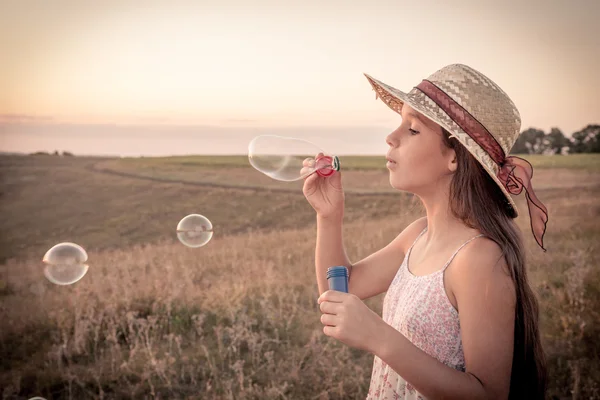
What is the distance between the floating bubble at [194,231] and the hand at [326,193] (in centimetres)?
217

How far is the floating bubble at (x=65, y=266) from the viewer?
4.34 metres

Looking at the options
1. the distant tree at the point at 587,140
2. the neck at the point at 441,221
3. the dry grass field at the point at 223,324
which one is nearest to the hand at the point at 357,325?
the neck at the point at 441,221

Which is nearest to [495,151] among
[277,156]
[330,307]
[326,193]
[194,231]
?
[326,193]

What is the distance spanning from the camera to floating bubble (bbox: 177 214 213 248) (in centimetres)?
422

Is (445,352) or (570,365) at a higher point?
(445,352)

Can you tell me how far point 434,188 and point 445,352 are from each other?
0.53 meters

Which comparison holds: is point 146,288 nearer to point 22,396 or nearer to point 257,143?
point 22,396

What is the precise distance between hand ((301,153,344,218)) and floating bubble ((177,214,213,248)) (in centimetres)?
217

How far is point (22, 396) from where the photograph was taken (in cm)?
394

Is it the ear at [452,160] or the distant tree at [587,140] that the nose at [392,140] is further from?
the distant tree at [587,140]

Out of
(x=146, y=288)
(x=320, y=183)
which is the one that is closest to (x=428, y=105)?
(x=320, y=183)

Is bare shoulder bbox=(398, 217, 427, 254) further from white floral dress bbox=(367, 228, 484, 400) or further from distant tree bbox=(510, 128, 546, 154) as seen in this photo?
distant tree bbox=(510, 128, 546, 154)

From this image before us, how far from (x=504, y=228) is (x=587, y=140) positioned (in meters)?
25.8

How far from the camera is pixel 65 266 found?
14.4 feet
